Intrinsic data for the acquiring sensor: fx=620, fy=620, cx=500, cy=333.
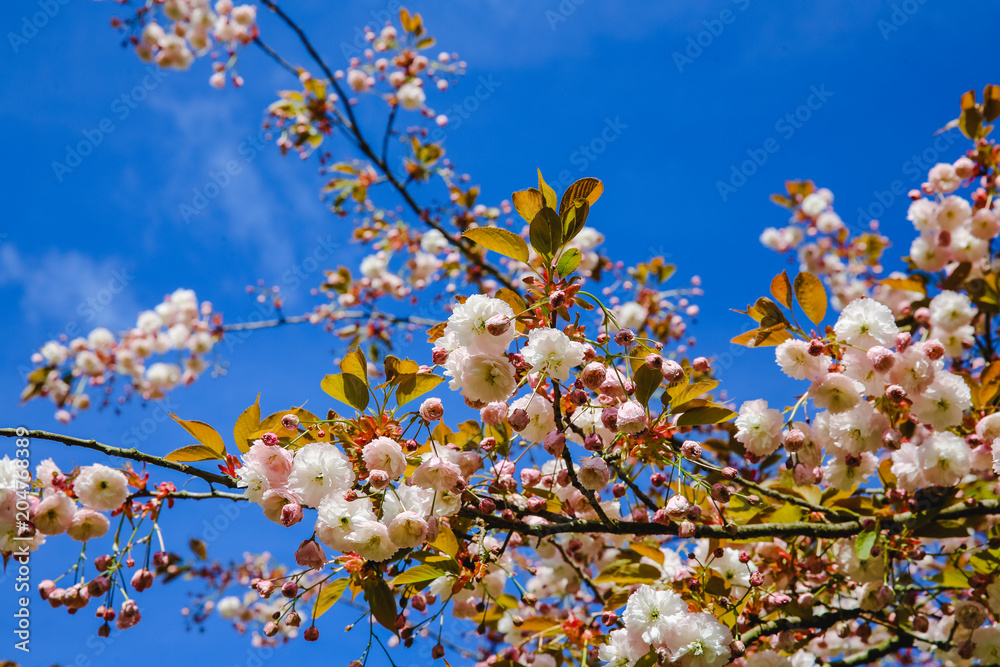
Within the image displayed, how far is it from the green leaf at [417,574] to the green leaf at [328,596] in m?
0.16

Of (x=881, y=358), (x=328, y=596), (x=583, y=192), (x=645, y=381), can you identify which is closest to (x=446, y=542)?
(x=328, y=596)

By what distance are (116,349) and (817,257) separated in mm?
6564

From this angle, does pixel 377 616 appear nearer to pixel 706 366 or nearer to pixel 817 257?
pixel 706 366

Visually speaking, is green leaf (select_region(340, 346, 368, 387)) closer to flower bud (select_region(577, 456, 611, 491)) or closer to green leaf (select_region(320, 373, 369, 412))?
green leaf (select_region(320, 373, 369, 412))

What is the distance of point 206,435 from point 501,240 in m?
0.76

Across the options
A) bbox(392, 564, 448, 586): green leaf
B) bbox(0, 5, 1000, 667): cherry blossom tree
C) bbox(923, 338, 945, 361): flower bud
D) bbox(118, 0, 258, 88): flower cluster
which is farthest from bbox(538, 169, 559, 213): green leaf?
bbox(118, 0, 258, 88): flower cluster

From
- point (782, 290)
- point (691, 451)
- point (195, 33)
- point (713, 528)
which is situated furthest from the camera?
point (195, 33)

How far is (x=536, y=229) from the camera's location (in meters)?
1.26

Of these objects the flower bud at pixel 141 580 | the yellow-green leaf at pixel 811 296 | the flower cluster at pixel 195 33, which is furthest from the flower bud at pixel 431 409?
the flower cluster at pixel 195 33

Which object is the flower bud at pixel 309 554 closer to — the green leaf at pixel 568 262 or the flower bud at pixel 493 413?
the flower bud at pixel 493 413

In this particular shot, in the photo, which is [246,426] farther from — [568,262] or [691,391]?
[691,391]

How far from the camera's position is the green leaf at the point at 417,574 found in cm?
129

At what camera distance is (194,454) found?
1.33 meters

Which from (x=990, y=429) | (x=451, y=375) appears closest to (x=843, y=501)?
(x=990, y=429)
